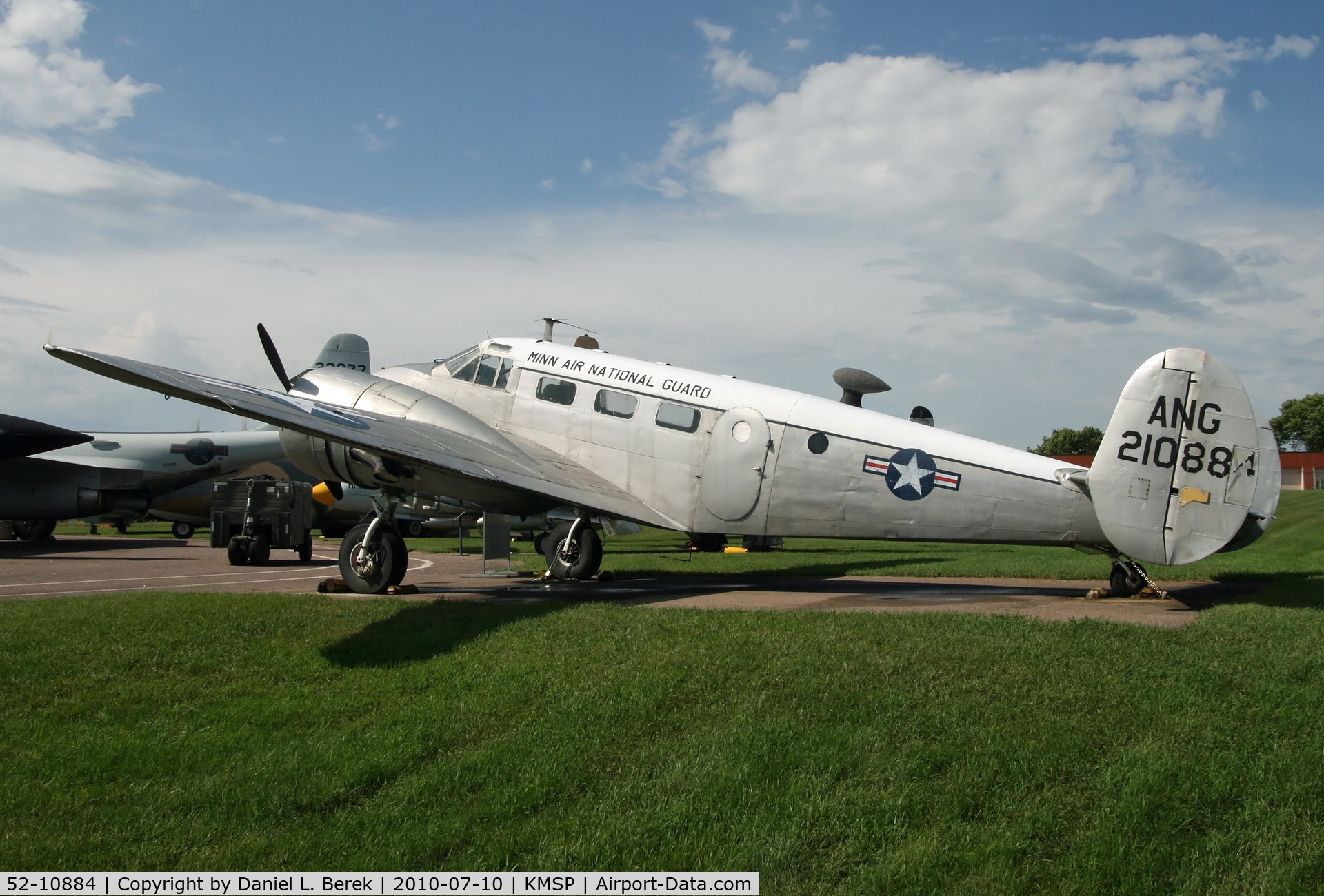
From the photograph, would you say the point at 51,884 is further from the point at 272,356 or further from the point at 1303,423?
the point at 1303,423

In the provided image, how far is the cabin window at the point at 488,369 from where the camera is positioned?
16766 mm

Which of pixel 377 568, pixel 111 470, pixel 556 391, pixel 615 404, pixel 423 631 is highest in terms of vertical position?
pixel 556 391

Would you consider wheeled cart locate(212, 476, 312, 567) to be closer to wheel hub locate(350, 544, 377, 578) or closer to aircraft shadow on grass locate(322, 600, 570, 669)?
wheel hub locate(350, 544, 377, 578)

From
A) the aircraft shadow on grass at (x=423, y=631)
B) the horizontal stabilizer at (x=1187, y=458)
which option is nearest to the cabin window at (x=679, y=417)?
the aircraft shadow on grass at (x=423, y=631)

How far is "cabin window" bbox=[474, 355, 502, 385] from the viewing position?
16766 millimetres

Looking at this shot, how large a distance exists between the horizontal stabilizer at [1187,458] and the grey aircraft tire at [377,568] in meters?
9.85

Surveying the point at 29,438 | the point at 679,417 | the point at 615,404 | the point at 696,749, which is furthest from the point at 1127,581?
the point at 29,438

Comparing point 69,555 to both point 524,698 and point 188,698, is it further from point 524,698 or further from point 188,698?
point 524,698

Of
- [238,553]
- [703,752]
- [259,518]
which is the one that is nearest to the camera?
[703,752]

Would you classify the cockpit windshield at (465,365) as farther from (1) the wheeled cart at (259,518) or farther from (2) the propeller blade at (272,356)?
(1) the wheeled cart at (259,518)

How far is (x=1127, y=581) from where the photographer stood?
12.9 metres

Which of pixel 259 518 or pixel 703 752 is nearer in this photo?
pixel 703 752

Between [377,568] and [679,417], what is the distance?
5165 millimetres

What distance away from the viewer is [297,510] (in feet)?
78.6
